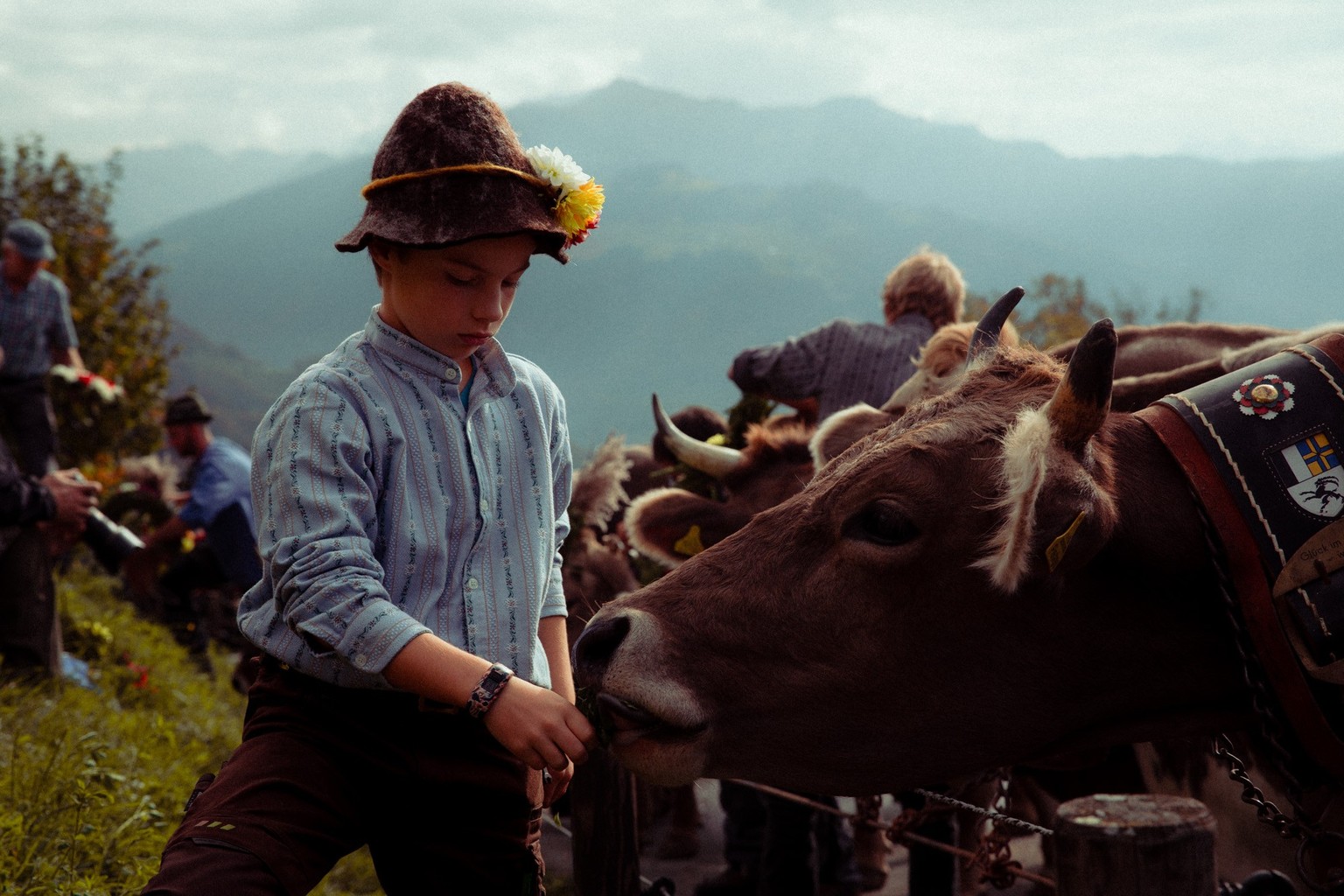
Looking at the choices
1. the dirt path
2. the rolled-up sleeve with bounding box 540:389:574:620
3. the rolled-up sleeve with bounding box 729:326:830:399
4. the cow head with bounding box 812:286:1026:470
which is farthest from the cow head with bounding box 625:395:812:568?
the dirt path

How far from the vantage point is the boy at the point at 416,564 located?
1.90 metres

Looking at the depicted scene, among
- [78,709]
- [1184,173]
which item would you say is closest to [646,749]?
[78,709]

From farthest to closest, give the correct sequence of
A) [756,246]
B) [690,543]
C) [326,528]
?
[756,246] → [690,543] → [326,528]

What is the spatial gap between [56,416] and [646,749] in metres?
11.9

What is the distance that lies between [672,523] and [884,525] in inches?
82.8

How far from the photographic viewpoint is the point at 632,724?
1.98 meters

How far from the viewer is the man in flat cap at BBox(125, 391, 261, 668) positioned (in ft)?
23.7

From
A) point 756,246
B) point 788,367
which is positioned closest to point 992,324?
point 788,367

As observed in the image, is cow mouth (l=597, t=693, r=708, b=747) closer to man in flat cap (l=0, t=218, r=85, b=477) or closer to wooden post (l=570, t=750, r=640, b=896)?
wooden post (l=570, t=750, r=640, b=896)

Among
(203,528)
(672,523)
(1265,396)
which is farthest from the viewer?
(203,528)

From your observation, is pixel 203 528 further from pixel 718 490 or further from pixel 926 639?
pixel 926 639

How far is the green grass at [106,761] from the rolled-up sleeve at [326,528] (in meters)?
1.69

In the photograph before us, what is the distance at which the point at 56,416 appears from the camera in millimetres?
12117

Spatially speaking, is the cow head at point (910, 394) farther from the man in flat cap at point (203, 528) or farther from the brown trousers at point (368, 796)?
Result: the man in flat cap at point (203, 528)
